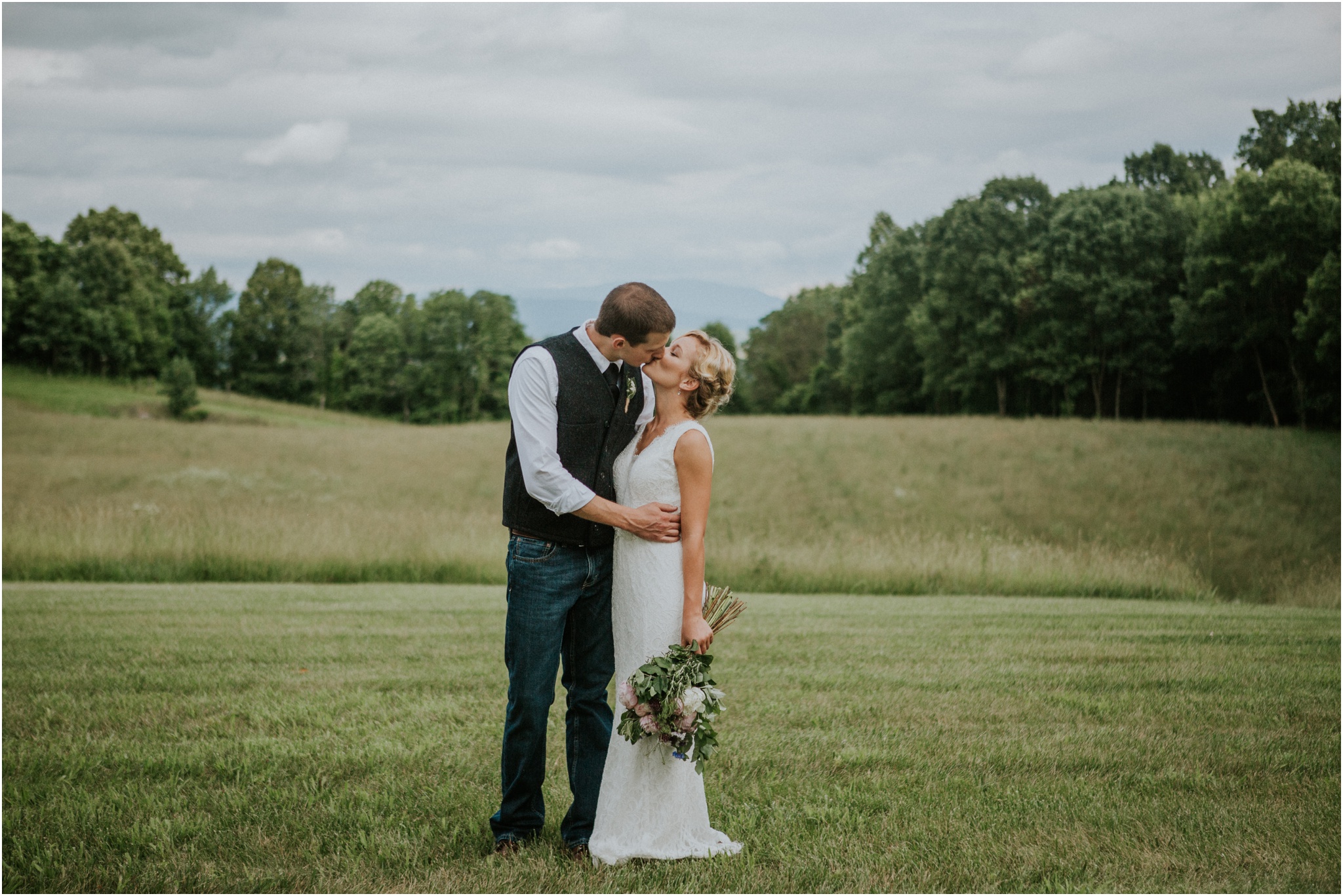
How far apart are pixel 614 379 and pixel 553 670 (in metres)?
1.30

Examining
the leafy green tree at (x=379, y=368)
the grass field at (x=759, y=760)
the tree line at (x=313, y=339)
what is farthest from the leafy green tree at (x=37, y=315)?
the grass field at (x=759, y=760)

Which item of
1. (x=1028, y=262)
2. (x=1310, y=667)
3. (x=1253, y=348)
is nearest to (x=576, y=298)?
(x=1310, y=667)

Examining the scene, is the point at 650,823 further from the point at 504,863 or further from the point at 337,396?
the point at 337,396

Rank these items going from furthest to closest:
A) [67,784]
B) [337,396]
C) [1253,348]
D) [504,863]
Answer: [337,396] < [1253,348] < [67,784] < [504,863]

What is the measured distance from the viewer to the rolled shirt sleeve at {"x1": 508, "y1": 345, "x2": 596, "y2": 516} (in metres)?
3.89

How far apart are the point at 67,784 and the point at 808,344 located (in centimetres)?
8671

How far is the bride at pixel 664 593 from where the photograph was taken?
4.11 meters

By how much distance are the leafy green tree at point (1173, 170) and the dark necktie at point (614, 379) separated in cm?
6164

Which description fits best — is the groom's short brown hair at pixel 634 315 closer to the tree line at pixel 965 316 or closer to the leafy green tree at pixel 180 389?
the tree line at pixel 965 316

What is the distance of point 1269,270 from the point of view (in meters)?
38.9

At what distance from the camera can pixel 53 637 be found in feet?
27.5

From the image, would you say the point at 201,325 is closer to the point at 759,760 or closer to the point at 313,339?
the point at 313,339

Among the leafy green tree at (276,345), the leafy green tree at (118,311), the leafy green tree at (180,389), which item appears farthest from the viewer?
the leafy green tree at (276,345)

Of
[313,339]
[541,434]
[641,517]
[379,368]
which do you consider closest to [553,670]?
[641,517]
